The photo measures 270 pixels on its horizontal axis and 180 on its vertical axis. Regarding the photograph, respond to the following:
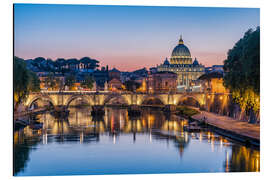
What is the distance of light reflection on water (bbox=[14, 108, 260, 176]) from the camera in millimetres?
12781

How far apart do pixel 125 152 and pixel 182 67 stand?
216ft

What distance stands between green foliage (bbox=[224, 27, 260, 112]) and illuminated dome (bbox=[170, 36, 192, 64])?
206 ft

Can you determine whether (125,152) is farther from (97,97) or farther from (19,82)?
(97,97)

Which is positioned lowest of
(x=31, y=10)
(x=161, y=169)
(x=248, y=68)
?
(x=161, y=169)

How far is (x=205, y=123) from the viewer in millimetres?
21375

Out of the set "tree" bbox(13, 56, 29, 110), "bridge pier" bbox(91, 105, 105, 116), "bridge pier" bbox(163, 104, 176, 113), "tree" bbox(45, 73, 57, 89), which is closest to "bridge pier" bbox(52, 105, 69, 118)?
"bridge pier" bbox(91, 105, 105, 116)

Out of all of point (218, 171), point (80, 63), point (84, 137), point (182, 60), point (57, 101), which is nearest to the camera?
point (218, 171)

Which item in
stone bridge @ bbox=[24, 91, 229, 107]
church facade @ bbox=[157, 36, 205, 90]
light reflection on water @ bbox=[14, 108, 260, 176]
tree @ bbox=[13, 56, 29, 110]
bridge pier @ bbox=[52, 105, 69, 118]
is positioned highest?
church facade @ bbox=[157, 36, 205, 90]

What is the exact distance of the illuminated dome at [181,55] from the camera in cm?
8225

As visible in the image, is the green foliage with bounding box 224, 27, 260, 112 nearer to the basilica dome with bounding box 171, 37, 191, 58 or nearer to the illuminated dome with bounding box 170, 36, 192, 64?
the illuminated dome with bounding box 170, 36, 192, 64

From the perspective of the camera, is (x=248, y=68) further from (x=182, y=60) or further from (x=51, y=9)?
(x=182, y=60)
